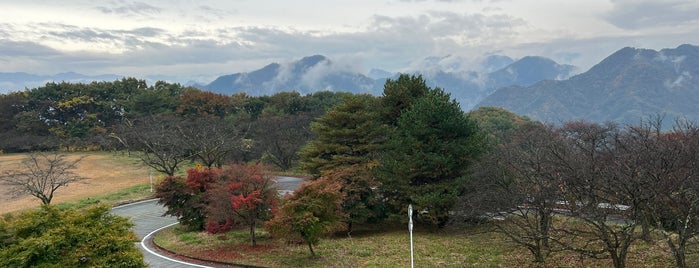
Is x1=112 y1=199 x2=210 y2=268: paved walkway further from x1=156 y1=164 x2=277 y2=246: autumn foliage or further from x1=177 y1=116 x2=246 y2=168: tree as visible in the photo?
x1=177 y1=116 x2=246 y2=168: tree

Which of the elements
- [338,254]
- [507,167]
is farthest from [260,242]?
[507,167]

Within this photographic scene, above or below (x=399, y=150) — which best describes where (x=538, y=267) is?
below

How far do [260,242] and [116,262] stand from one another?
10.2m

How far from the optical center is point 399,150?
75.7 feet

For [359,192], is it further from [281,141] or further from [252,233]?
[281,141]

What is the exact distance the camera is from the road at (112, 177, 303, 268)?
19250mm

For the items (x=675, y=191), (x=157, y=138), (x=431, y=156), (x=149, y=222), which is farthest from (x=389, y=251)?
(x=157, y=138)

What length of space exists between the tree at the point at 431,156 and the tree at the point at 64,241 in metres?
13.1

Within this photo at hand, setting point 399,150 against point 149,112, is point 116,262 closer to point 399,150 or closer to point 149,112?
point 399,150

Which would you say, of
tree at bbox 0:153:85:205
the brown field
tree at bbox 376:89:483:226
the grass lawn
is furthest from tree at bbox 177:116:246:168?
tree at bbox 376:89:483:226

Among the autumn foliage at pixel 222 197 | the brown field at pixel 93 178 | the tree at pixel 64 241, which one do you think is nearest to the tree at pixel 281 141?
the brown field at pixel 93 178

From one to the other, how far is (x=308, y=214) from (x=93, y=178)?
135 feet

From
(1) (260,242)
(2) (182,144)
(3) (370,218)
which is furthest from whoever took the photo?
(2) (182,144)

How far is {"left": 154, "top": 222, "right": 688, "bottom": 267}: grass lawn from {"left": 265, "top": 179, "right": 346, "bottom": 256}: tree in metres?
1.35
